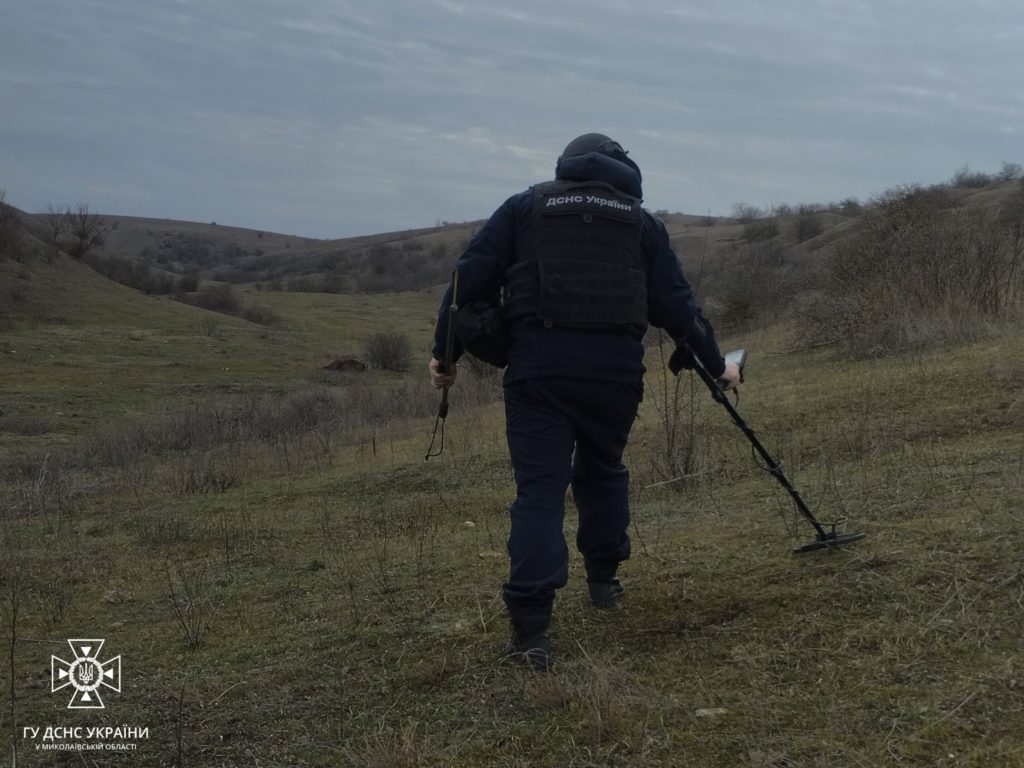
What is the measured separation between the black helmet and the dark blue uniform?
0.16 ft

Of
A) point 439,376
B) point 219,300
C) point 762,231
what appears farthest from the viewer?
point 219,300

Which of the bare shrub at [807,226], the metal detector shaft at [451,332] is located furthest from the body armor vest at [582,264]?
the bare shrub at [807,226]

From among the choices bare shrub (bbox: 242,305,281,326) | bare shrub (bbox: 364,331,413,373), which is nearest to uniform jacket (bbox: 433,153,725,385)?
Answer: bare shrub (bbox: 364,331,413,373)

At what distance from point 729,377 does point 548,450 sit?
901mm

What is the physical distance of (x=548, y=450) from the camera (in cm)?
353

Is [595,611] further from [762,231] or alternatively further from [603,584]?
[762,231]

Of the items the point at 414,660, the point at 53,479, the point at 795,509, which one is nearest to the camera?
the point at 414,660

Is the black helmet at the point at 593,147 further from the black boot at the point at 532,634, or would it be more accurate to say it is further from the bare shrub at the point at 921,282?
the bare shrub at the point at 921,282

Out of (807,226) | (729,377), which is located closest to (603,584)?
(729,377)

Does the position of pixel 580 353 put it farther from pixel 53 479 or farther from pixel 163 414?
pixel 163 414

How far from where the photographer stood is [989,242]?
12.1m

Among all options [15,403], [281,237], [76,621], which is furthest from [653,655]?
[281,237]

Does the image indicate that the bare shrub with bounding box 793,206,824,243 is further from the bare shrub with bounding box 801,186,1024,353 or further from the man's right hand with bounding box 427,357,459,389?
the man's right hand with bounding box 427,357,459,389

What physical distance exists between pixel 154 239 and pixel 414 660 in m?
134
